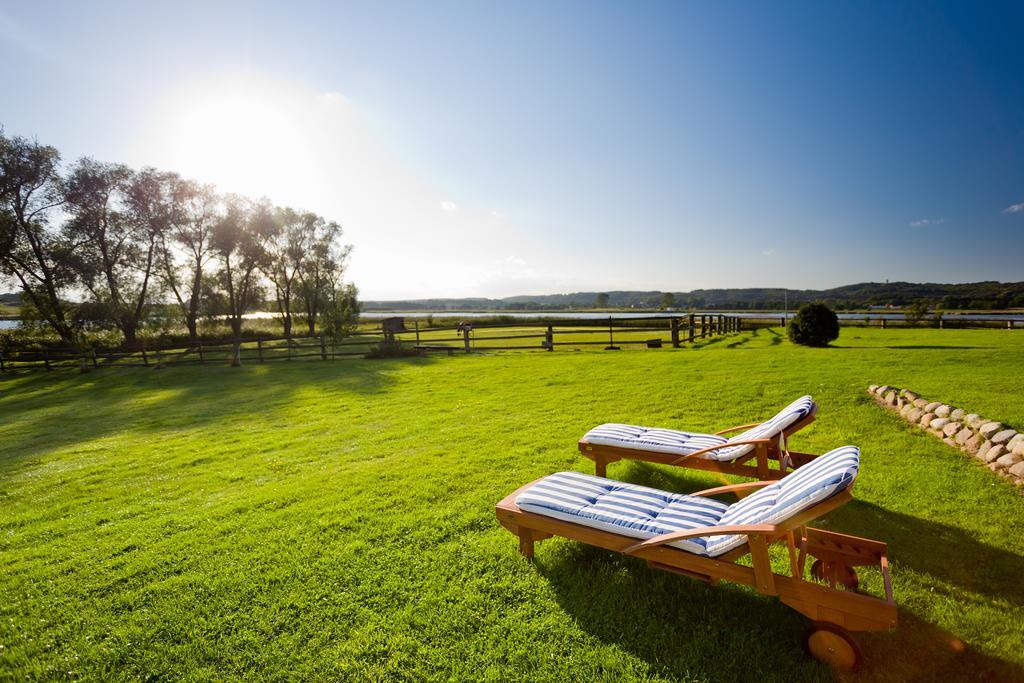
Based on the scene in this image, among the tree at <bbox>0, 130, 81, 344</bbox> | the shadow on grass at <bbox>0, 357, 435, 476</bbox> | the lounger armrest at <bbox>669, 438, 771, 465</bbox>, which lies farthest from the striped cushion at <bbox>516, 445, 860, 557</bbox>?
the tree at <bbox>0, 130, 81, 344</bbox>

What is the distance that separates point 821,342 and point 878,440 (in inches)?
518

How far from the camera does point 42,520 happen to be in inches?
176

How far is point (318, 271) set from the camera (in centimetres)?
3925

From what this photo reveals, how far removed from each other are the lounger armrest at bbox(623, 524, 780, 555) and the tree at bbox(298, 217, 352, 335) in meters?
39.1

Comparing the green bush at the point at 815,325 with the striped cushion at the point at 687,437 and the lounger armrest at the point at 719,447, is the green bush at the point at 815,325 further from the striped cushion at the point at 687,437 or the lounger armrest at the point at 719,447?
the lounger armrest at the point at 719,447

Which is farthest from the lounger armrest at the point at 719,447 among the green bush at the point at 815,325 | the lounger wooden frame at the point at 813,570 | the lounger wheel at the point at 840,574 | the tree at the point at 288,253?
the tree at the point at 288,253

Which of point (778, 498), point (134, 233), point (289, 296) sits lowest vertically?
point (778, 498)

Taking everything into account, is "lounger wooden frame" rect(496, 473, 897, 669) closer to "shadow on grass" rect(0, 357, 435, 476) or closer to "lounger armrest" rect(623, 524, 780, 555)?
"lounger armrest" rect(623, 524, 780, 555)

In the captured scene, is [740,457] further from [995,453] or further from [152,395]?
[152,395]

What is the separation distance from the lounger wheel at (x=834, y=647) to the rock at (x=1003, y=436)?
4.48 m

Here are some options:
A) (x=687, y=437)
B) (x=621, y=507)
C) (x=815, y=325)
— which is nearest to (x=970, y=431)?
(x=687, y=437)

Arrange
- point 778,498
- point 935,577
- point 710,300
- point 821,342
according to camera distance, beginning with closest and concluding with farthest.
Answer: point 778,498 → point 935,577 → point 821,342 → point 710,300

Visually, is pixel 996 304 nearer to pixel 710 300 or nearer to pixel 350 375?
pixel 710 300

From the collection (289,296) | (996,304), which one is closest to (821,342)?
(289,296)
